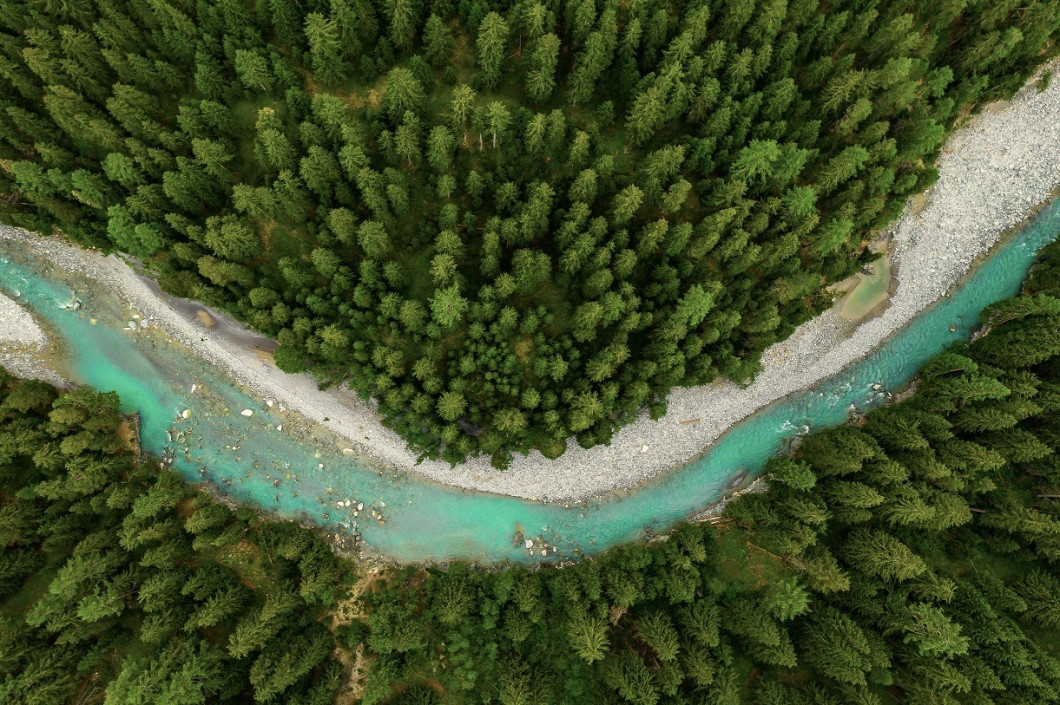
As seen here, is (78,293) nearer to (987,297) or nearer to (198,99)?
(198,99)

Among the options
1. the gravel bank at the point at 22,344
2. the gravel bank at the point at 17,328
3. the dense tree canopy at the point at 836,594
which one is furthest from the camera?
the gravel bank at the point at 17,328

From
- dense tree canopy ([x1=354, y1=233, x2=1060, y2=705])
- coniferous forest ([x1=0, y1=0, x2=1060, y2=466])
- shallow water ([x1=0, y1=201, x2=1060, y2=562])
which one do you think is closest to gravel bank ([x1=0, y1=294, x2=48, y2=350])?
shallow water ([x1=0, y1=201, x2=1060, y2=562])

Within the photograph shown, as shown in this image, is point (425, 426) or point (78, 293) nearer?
point (425, 426)

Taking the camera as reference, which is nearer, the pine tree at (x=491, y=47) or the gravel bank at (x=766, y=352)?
the pine tree at (x=491, y=47)

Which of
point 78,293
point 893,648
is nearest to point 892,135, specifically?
point 893,648

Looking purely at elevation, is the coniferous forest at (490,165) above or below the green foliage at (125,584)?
above

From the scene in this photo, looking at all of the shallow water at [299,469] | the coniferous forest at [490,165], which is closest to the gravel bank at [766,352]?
the shallow water at [299,469]

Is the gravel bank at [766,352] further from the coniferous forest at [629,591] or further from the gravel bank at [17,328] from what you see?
the coniferous forest at [629,591]

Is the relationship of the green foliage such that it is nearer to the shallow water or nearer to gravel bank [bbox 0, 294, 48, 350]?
the shallow water
